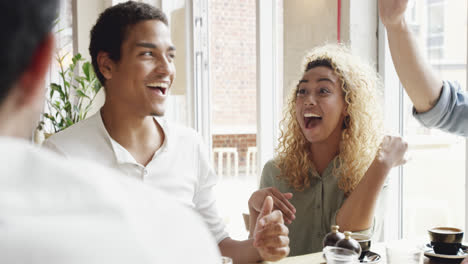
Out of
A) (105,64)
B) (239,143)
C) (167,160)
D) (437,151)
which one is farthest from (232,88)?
(167,160)

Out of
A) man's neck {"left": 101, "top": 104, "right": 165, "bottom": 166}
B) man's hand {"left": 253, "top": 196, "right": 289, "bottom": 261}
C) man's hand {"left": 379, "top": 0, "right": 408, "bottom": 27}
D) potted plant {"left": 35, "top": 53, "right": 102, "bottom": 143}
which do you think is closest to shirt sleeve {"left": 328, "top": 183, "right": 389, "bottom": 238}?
man's hand {"left": 253, "top": 196, "right": 289, "bottom": 261}

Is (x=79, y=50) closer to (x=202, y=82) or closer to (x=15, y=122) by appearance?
(x=202, y=82)

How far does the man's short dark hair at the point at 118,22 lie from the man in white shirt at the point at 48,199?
1.59 m

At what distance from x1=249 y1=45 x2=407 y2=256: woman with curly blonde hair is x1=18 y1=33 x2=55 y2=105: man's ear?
5.10 feet

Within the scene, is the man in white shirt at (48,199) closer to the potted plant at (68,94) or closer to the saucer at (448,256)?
the saucer at (448,256)

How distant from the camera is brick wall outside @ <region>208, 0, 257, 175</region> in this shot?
4992 mm

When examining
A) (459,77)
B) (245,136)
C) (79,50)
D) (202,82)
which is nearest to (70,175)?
(459,77)

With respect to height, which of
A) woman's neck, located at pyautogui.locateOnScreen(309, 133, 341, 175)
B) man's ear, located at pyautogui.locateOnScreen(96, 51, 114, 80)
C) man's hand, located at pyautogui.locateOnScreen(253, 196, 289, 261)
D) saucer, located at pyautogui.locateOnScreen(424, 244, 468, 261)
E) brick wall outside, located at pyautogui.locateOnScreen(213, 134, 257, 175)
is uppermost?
man's ear, located at pyautogui.locateOnScreen(96, 51, 114, 80)

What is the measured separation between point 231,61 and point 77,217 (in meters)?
5.05

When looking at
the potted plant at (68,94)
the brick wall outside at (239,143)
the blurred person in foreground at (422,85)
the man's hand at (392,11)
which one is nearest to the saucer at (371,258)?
the blurred person in foreground at (422,85)

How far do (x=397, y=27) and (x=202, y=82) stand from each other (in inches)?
123

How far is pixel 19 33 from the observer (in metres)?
0.28

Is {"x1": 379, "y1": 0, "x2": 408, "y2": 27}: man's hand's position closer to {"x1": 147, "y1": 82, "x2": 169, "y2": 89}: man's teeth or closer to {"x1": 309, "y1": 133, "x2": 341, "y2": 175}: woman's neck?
{"x1": 309, "y1": 133, "x2": 341, "y2": 175}: woman's neck

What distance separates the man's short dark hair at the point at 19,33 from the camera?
28 cm
